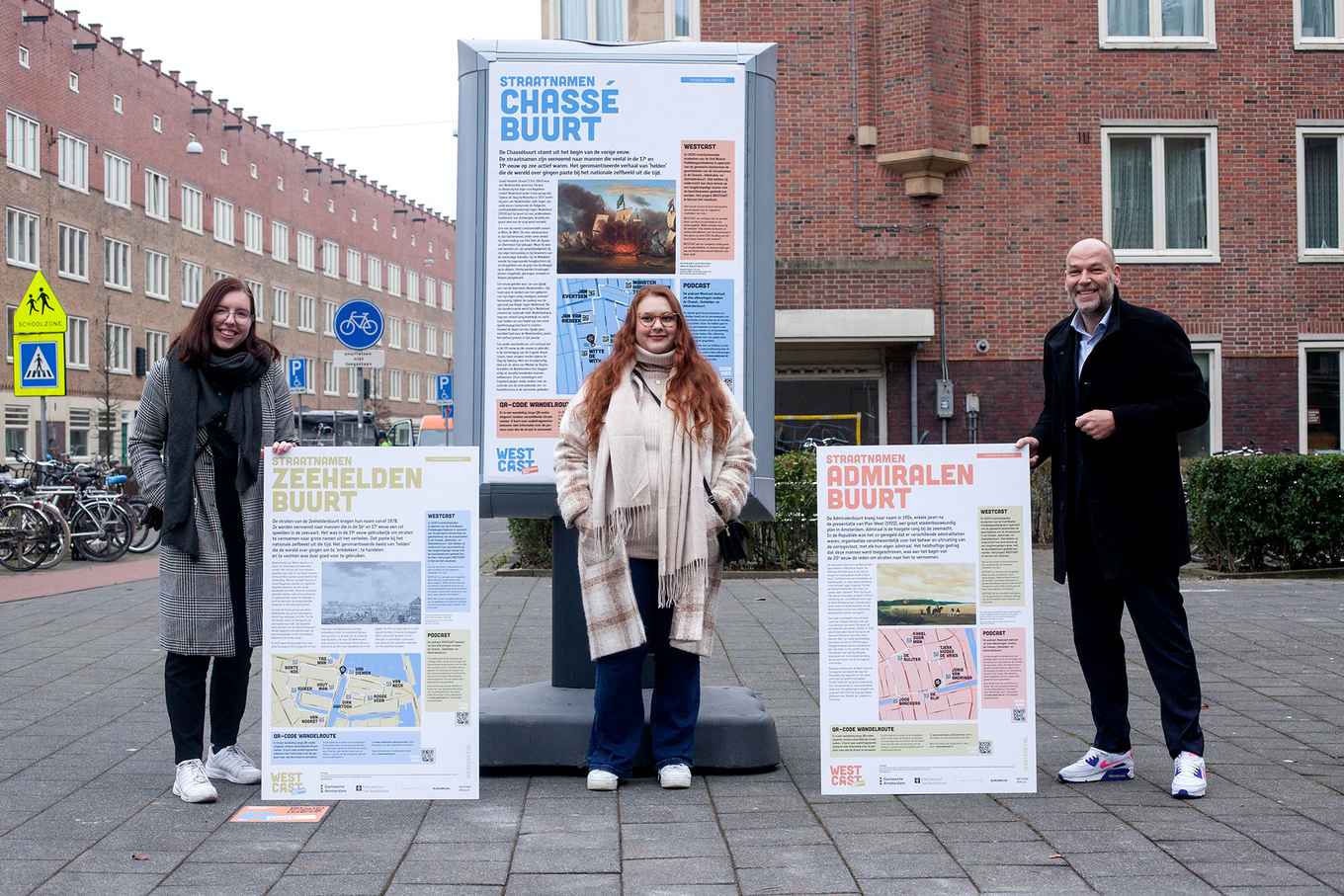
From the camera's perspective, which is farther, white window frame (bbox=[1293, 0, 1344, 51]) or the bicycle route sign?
white window frame (bbox=[1293, 0, 1344, 51])

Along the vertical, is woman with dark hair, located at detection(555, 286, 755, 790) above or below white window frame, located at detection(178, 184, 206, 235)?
below

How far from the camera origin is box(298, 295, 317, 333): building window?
66938 mm

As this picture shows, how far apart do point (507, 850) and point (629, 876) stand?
48 cm

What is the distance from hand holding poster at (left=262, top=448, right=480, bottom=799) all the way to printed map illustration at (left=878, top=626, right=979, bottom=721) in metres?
1.44

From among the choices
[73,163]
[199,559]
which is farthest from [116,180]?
[199,559]

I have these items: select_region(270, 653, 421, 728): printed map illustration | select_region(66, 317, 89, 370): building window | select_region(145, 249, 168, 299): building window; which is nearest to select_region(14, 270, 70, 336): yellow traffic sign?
select_region(270, 653, 421, 728): printed map illustration

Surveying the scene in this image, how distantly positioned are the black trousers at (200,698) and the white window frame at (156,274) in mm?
48920

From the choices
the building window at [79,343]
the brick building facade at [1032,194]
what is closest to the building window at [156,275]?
the building window at [79,343]

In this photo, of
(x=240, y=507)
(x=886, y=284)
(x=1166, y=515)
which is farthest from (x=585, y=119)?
(x=886, y=284)

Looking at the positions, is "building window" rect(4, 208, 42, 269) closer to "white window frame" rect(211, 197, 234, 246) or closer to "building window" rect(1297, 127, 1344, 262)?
"white window frame" rect(211, 197, 234, 246)

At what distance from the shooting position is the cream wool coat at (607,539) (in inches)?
207

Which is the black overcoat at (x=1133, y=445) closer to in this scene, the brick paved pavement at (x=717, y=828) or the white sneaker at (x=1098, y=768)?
the white sneaker at (x=1098, y=768)

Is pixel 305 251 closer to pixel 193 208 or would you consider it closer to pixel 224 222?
pixel 224 222

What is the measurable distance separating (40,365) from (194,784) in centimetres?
1079
